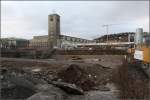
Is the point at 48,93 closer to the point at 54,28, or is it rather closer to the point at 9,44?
the point at 9,44

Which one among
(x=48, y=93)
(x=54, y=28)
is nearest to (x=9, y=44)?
(x=54, y=28)

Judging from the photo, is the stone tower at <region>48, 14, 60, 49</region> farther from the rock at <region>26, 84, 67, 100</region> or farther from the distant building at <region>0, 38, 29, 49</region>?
the rock at <region>26, 84, 67, 100</region>

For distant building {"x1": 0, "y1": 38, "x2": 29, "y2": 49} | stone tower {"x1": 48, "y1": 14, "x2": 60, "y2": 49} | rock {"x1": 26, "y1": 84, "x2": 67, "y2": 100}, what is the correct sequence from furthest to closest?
stone tower {"x1": 48, "y1": 14, "x2": 60, "y2": 49}, distant building {"x1": 0, "y1": 38, "x2": 29, "y2": 49}, rock {"x1": 26, "y1": 84, "x2": 67, "y2": 100}

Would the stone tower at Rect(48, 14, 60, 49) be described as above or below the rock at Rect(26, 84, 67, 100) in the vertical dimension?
above

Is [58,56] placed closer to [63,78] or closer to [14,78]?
[63,78]

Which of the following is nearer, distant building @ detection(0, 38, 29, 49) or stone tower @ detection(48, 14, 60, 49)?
distant building @ detection(0, 38, 29, 49)

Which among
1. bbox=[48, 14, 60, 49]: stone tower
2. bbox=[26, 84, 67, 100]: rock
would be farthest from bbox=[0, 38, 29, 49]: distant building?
bbox=[26, 84, 67, 100]: rock

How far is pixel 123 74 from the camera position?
16.2 metres

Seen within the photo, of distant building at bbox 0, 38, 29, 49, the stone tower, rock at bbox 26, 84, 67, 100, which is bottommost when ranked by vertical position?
rock at bbox 26, 84, 67, 100

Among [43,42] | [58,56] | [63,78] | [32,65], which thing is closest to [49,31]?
[43,42]

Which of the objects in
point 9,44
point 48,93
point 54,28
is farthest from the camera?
point 54,28

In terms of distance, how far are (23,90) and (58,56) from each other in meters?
28.9

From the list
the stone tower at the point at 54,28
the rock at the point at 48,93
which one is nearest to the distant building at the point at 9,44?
the stone tower at the point at 54,28

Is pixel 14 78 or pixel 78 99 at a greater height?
pixel 14 78
